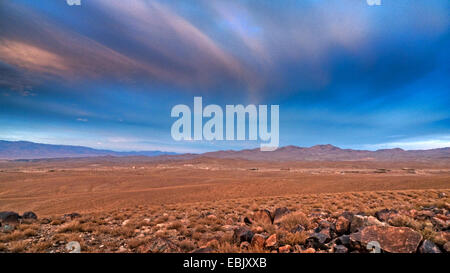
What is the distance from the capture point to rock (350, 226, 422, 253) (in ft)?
12.3

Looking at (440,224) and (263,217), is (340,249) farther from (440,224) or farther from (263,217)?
(263,217)

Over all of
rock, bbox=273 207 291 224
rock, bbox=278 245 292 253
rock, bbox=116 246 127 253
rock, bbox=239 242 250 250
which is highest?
rock, bbox=278 245 292 253

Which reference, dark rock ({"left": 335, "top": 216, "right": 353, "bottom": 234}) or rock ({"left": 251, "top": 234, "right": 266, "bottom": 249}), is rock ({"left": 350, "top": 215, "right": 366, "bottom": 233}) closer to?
dark rock ({"left": 335, "top": 216, "right": 353, "bottom": 234})

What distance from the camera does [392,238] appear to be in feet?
12.8

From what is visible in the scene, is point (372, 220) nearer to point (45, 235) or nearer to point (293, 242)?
point (293, 242)

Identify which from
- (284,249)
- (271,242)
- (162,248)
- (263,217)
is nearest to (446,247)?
(284,249)

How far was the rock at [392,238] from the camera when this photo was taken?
12.3 feet

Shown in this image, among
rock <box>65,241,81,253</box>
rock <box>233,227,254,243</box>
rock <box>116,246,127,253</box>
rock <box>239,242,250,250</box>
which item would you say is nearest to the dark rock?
rock <box>233,227,254,243</box>

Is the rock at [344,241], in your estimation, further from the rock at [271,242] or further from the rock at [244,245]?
the rock at [244,245]

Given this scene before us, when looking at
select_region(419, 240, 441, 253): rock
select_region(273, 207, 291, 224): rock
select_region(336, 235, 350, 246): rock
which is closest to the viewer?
select_region(419, 240, 441, 253): rock

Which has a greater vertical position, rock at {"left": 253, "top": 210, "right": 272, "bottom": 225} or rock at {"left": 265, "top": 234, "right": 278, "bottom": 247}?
rock at {"left": 265, "top": 234, "right": 278, "bottom": 247}

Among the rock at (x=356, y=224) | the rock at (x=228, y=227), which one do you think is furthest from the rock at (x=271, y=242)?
the rock at (x=228, y=227)

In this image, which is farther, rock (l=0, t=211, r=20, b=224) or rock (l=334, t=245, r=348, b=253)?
rock (l=0, t=211, r=20, b=224)

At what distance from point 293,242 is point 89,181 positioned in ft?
154
